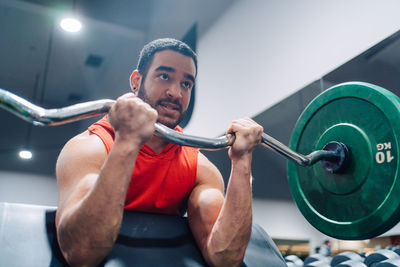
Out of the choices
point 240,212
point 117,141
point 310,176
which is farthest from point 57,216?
point 310,176

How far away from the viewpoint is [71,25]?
4160 mm

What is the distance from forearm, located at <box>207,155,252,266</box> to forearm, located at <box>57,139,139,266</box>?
35 cm

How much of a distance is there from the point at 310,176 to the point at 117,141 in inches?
33.7

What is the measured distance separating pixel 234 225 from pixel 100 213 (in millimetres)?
421

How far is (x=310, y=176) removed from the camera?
152 cm

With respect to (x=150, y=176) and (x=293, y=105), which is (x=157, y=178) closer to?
(x=150, y=176)

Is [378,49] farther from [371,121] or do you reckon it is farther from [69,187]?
[69,187]

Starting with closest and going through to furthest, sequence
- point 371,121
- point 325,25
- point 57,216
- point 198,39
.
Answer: point 57,216, point 371,121, point 325,25, point 198,39

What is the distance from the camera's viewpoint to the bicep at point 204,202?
1.28 meters

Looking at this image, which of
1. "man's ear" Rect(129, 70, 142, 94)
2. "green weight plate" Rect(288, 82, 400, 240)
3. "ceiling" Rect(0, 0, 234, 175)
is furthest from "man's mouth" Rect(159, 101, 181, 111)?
"ceiling" Rect(0, 0, 234, 175)

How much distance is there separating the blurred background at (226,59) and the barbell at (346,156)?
56cm

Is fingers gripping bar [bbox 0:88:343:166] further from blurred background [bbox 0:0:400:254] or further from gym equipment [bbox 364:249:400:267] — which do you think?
blurred background [bbox 0:0:400:254]

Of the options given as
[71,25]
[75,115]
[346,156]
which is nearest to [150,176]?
[75,115]

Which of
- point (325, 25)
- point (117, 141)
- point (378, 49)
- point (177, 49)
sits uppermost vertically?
point (325, 25)
